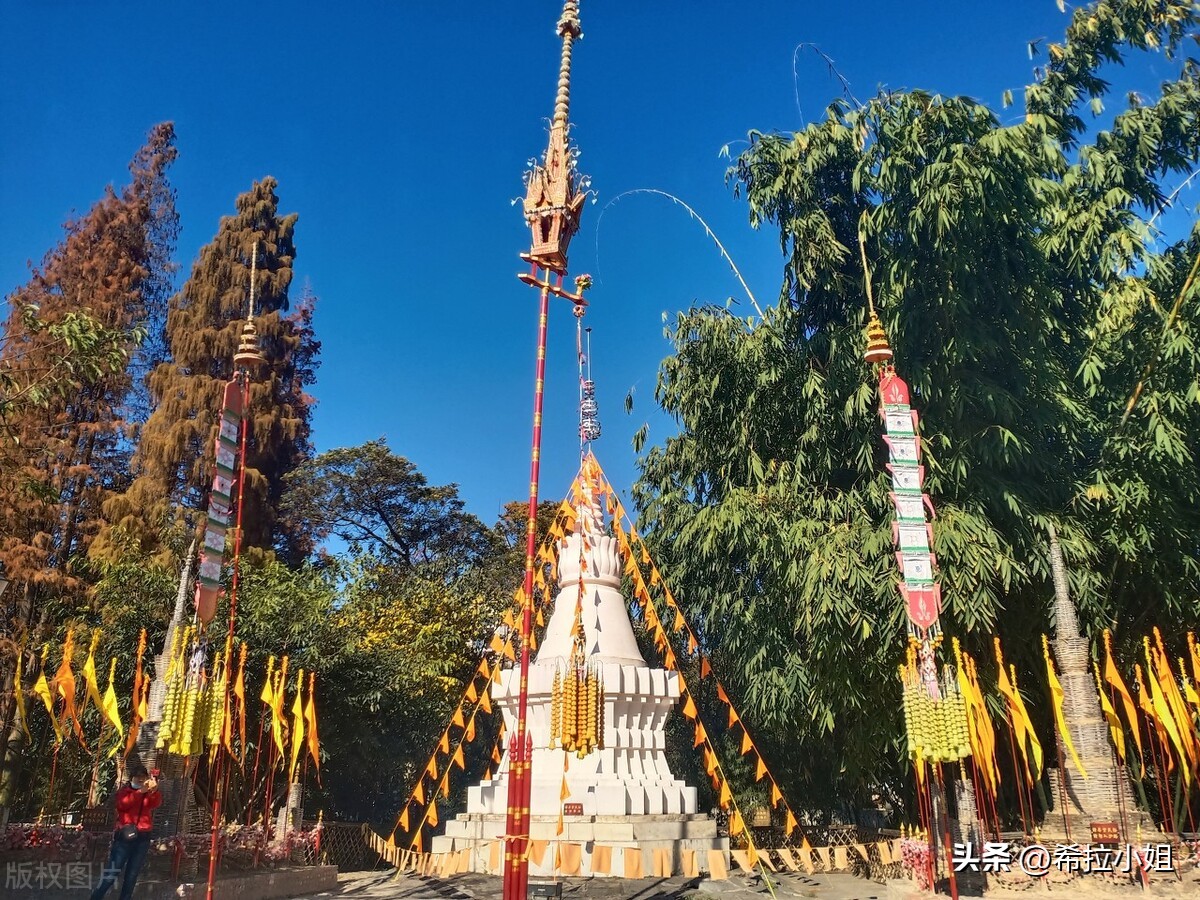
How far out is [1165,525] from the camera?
15.1 m

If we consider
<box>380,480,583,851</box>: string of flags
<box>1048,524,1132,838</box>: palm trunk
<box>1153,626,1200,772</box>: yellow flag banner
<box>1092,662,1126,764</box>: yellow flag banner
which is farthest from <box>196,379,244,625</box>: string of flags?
<box>1153,626,1200,772</box>: yellow flag banner

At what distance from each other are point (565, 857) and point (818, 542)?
6.61 meters

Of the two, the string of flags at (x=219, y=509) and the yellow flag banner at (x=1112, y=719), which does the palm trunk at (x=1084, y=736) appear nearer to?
the yellow flag banner at (x=1112, y=719)

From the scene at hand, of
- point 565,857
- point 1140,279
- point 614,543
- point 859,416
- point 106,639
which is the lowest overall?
point 565,857

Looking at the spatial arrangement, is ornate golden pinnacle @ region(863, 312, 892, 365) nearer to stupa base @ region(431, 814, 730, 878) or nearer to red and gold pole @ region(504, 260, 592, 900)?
red and gold pole @ region(504, 260, 592, 900)

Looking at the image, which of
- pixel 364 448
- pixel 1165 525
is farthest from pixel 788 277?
pixel 364 448

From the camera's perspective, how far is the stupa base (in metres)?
13.6

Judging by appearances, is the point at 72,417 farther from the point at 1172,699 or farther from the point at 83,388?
the point at 1172,699

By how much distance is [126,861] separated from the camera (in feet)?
31.5

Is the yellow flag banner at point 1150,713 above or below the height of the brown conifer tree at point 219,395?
below

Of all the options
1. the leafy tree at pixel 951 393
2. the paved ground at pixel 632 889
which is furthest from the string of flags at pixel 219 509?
the leafy tree at pixel 951 393

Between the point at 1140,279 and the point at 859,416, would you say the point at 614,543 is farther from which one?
the point at 1140,279

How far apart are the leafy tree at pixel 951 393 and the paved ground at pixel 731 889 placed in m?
2.92

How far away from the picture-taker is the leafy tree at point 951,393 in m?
15.0
